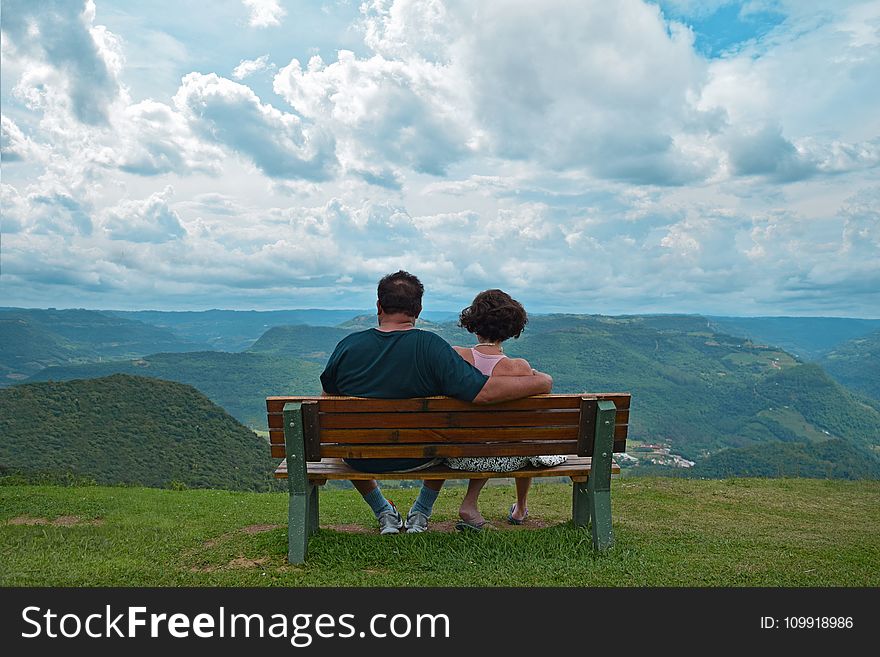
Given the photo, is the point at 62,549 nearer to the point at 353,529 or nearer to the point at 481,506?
the point at 353,529

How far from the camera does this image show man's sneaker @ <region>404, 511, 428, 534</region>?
5770 millimetres

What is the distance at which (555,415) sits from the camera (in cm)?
510

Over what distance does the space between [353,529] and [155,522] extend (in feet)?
7.27

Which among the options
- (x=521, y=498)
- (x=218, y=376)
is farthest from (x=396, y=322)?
(x=218, y=376)

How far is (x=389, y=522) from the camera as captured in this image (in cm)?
573

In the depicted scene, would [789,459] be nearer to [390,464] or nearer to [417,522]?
[417,522]

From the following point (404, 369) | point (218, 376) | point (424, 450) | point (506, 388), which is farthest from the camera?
point (218, 376)

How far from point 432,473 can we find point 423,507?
2.89ft

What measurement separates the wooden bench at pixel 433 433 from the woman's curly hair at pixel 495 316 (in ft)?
2.21

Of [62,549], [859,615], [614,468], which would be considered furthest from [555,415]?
[62,549]

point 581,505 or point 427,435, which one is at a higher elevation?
point 427,435

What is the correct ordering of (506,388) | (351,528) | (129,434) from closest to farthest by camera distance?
(506,388)
(351,528)
(129,434)

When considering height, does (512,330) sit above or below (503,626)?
above

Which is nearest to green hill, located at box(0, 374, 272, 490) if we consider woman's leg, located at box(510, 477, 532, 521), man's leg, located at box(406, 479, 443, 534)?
woman's leg, located at box(510, 477, 532, 521)
